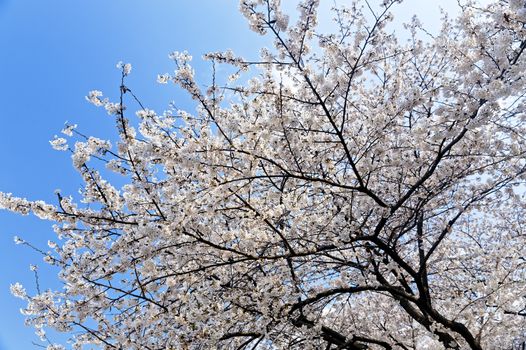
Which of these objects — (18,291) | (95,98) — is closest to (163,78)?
(95,98)

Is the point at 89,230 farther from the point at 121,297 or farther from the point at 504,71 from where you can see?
the point at 504,71

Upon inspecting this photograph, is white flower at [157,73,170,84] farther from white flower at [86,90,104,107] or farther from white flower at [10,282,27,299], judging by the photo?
white flower at [10,282,27,299]

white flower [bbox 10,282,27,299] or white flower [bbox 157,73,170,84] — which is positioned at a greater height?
white flower [bbox 157,73,170,84]

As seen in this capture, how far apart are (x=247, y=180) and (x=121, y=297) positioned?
6.01ft

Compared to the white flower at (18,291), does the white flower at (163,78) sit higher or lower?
higher

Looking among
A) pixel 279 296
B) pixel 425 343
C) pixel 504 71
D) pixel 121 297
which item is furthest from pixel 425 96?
pixel 425 343

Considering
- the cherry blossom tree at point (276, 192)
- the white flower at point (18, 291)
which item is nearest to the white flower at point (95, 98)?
the cherry blossom tree at point (276, 192)

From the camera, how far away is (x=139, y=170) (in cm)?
393

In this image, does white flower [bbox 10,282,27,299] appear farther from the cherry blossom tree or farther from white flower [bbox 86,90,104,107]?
white flower [bbox 86,90,104,107]

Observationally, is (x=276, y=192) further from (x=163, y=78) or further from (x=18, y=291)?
(x=18, y=291)

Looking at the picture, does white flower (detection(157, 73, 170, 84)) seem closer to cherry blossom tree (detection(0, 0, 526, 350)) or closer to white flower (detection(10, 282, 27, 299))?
cherry blossom tree (detection(0, 0, 526, 350))

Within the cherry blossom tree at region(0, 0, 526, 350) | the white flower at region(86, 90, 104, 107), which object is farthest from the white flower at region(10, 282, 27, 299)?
the white flower at region(86, 90, 104, 107)

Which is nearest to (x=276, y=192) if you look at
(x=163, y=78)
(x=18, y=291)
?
(x=163, y=78)

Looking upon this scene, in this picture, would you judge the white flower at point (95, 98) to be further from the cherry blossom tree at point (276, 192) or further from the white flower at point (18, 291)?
the white flower at point (18, 291)
